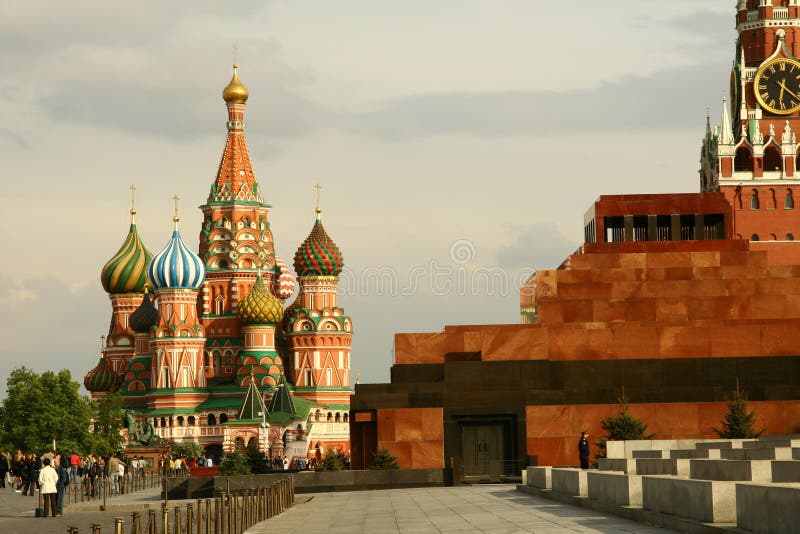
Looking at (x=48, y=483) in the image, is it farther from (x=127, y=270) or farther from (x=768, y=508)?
(x=127, y=270)

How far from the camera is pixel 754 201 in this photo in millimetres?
106188

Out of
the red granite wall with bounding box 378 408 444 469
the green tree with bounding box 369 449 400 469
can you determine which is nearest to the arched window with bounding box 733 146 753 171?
the red granite wall with bounding box 378 408 444 469

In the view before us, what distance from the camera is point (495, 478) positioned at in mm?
40875

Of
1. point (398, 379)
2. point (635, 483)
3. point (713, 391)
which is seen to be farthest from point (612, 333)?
point (635, 483)

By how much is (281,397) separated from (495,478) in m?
71.0

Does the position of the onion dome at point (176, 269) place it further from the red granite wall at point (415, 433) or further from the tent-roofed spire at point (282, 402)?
the red granite wall at point (415, 433)

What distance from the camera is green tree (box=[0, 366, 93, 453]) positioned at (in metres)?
81.9

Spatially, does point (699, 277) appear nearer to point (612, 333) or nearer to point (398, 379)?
point (612, 333)

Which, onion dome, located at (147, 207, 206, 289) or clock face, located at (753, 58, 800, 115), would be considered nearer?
clock face, located at (753, 58, 800, 115)

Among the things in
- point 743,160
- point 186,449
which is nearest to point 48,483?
point 186,449

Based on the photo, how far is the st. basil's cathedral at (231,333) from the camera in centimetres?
11300

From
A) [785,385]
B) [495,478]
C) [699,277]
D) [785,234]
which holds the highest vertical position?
[785,234]

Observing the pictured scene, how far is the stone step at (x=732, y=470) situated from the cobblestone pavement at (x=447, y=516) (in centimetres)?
119

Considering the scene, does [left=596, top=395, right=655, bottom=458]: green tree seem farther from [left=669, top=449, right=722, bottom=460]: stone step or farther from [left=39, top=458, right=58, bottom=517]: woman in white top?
[left=39, top=458, right=58, bottom=517]: woman in white top
